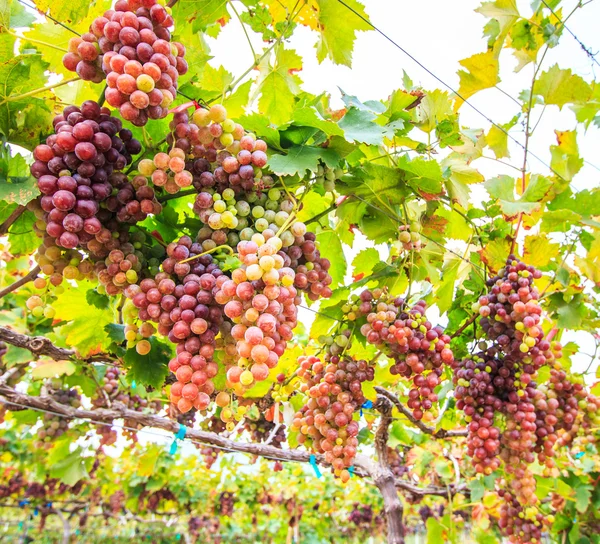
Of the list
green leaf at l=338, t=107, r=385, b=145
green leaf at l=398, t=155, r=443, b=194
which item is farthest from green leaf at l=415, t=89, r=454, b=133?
green leaf at l=338, t=107, r=385, b=145

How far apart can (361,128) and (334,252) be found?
667mm

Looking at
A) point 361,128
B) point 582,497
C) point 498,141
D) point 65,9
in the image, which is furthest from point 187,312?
point 582,497

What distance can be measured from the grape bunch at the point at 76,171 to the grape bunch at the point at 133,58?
0.10m

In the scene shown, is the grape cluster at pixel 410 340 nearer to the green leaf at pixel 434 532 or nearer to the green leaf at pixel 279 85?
the green leaf at pixel 279 85

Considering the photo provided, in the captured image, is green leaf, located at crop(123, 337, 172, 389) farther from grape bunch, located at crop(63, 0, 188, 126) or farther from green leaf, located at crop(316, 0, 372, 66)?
green leaf, located at crop(316, 0, 372, 66)

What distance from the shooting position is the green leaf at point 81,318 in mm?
1790

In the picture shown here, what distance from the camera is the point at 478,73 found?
→ 2086 millimetres

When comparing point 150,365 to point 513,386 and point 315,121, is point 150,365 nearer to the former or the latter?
point 315,121

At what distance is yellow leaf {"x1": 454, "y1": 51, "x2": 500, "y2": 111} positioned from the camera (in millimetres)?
2064

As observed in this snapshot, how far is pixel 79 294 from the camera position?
1816 mm

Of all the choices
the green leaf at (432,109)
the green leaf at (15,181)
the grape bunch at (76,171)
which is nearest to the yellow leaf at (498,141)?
the green leaf at (432,109)

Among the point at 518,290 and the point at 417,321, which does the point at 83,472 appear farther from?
the point at 518,290

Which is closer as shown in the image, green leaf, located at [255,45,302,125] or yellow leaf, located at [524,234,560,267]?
green leaf, located at [255,45,302,125]

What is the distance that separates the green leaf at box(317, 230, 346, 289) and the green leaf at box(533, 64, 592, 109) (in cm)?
123
